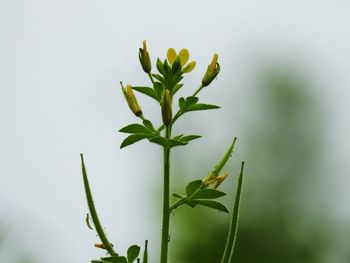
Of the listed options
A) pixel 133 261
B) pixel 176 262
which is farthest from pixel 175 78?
pixel 176 262

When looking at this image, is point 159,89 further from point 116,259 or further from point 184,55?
point 116,259

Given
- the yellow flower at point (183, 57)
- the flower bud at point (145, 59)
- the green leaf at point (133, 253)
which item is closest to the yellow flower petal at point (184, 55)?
the yellow flower at point (183, 57)

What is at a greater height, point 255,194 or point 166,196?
point 166,196

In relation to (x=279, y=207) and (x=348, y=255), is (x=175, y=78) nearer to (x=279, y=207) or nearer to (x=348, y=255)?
(x=348, y=255)

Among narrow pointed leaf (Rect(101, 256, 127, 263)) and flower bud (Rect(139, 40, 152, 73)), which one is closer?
narrow pointed leaf (Rect(101, 256, 127, 263))

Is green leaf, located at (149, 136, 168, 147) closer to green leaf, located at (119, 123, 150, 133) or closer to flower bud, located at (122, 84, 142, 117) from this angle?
green leaf, located at (119, 123, 150, 133)

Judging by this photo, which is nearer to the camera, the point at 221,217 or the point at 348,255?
the point at 348,255

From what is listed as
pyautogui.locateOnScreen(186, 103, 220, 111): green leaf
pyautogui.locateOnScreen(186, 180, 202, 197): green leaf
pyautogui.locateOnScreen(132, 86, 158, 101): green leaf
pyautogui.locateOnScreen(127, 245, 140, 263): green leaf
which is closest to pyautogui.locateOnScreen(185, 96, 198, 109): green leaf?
pyautogui.locateOnScreen(186, 103, 220, 111): green leaf
